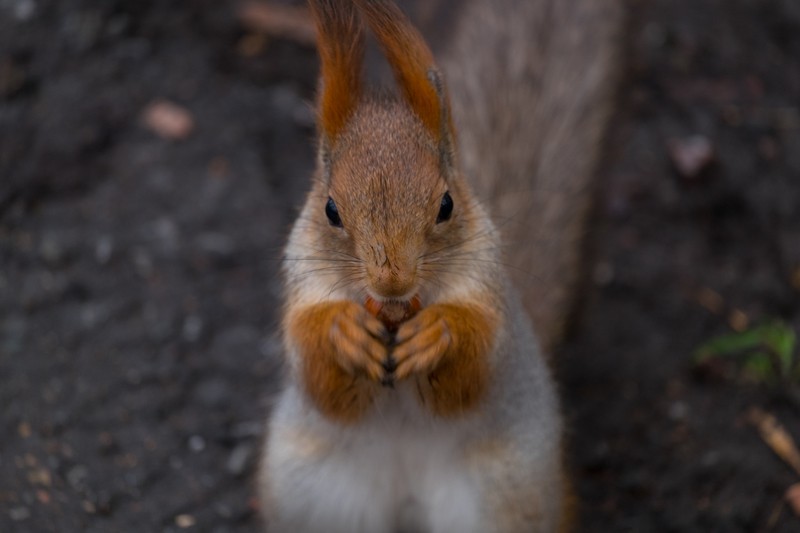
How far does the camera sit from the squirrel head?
1.59 meters

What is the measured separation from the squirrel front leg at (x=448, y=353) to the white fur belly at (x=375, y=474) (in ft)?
0.20

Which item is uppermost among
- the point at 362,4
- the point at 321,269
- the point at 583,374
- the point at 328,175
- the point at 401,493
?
the point at 362,4

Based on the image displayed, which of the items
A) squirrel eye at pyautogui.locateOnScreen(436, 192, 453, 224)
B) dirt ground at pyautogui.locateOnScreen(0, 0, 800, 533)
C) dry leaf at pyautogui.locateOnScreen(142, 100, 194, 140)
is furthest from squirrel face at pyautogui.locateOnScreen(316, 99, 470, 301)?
dry leaf at pyautogui.locateOnScreen(142, 100, 194, 140)

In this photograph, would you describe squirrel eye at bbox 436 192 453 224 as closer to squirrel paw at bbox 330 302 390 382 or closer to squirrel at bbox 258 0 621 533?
squirrel at bbox 258 0 621 533

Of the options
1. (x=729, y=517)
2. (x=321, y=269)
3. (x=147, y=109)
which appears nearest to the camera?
(x=321, y=269)

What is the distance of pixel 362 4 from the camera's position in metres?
1.63

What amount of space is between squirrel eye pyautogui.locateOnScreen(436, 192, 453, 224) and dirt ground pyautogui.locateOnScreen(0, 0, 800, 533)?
0.76 metres

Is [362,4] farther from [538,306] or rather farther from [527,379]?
[538,306]

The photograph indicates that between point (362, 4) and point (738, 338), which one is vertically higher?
point (362, 4)

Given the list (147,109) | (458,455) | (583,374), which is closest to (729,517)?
(583,374)

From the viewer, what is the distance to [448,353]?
1.71 m

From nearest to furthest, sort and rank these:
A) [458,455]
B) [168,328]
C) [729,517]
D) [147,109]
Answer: [458,455] < [729,517] < [168,328] < [147,109]

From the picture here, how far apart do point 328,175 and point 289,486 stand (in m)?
0.56

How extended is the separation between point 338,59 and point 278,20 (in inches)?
62.7
